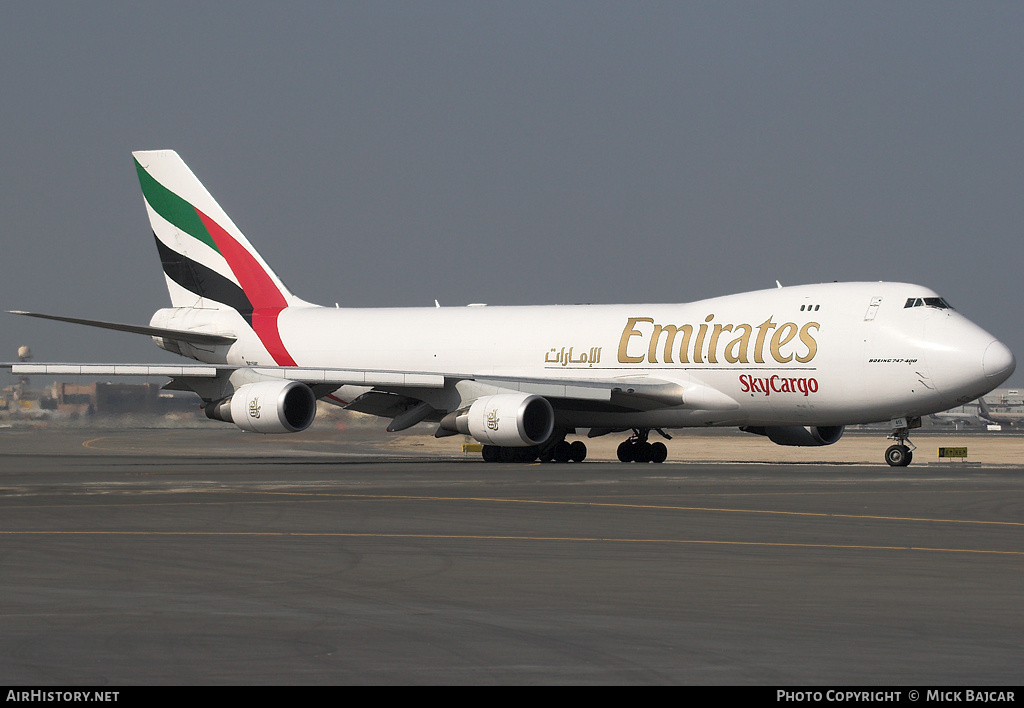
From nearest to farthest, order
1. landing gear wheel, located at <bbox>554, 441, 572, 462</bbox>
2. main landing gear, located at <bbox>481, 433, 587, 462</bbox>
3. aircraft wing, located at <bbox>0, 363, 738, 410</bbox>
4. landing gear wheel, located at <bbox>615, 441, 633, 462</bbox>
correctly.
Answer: aircraft wing, located at <bbox>0, 363, 738, 410</bbox>
main landing gear, located at <bbox>481, 433, 587, 462</bbox>
landing gear wheel, located at <bbox>615, 441, 633, 462</bbox>
landing gear wheel, located at <bbox>554, 441, 572, 462</bbox>

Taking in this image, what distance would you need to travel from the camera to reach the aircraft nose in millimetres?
33812

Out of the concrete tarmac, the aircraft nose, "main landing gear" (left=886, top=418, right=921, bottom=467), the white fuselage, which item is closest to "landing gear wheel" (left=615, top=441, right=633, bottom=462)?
the white fuselage

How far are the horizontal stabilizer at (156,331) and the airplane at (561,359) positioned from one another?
0.06 m

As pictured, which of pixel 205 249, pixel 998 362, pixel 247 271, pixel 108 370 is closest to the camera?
pixel 998 362

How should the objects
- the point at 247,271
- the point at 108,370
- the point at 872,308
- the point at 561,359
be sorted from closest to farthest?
the point at 872,308
the point at 108,370
the point at 561,359
the point at 247,271

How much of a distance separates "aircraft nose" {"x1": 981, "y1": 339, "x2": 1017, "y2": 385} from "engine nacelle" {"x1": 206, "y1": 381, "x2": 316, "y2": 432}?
57.4 ft

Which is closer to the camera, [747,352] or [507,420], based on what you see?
[507,420]

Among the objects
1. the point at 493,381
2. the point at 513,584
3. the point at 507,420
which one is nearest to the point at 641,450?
the point at 493,381

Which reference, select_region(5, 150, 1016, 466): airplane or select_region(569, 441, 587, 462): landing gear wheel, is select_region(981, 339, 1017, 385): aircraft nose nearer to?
select_region(5, 150, 1016, 466): airplane

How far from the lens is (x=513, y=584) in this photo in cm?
1230

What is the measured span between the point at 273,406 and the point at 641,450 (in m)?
11.0

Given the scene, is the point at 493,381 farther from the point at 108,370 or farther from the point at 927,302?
the point at 927,302

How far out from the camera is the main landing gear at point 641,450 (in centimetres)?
4044

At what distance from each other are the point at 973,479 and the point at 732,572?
16.3 meters
